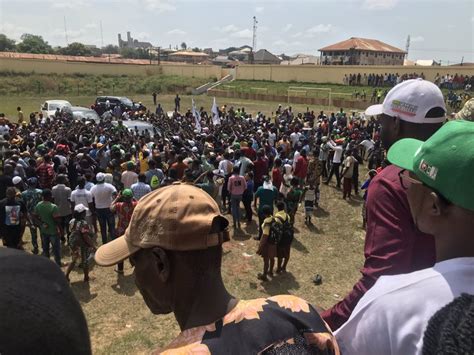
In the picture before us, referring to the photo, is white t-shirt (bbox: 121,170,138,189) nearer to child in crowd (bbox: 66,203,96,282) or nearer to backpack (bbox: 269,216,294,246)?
child in crowd (bbox: 66,203,96,282)

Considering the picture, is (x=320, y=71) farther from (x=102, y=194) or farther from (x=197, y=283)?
(x=197, y=283)

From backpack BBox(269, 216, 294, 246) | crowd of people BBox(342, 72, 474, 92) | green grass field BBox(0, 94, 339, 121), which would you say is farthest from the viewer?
crowd of people BBox(342, 72, 474, 92)

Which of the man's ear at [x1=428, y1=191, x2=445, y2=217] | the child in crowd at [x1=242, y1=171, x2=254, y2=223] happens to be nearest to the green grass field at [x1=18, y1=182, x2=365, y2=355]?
the child in crowd at [x1=242, y1=171, x2=254, y2=223]

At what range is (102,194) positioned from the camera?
24.1 feet

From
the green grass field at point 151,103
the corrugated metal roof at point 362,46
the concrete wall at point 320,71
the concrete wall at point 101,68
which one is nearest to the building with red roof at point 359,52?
the corrugated metal roof at point 362,46

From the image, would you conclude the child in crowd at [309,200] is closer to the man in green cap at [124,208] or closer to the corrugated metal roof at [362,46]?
the man in green cap at [124,208]

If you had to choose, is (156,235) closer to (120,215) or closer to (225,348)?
(225,348)

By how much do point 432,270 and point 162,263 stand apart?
0.95 metres

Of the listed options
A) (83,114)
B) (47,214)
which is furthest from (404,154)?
(83,114)

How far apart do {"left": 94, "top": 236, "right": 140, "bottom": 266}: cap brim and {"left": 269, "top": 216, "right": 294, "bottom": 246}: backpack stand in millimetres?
5281

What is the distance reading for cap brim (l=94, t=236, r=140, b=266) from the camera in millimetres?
1604

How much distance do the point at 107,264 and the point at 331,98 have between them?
35181 mm

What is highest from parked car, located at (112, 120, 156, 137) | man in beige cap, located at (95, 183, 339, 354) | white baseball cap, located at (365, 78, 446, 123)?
white baseball cap, located at (365, 78, 446, 123)

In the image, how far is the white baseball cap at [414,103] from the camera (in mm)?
2330
